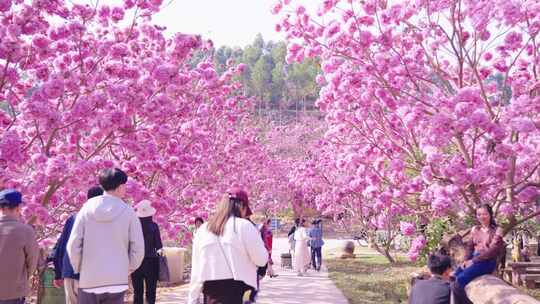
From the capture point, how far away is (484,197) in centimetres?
1038

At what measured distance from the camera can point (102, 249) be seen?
15.3 ft

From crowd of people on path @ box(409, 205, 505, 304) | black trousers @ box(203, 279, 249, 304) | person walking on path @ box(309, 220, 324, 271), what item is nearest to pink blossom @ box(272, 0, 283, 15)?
crowd of people on path @ box(409, 205, 505, 304)

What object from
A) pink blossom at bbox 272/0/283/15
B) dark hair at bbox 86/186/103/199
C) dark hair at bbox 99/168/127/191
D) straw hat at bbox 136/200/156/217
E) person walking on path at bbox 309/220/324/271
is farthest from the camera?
person walking on path at bbox 309/220/324/271

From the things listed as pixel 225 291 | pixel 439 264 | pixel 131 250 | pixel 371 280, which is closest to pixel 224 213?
pixel 225 291

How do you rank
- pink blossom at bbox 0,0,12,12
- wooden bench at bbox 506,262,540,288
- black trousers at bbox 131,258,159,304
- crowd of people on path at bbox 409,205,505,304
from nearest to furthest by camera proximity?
crowd of people on path at bbox 409,205,505,304, pink blossom at bbox 0,0,12,12, black trousers at bbox 131,258,159,304, wooden bench at bbox 506,262,540,288

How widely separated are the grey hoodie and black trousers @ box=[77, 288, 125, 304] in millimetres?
62

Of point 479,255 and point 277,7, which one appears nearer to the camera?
point 479,255

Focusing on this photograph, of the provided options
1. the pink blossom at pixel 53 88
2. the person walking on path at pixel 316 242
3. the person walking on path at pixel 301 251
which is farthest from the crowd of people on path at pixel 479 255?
the person walking on path at pixel 316 242

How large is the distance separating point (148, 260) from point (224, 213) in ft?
12.5

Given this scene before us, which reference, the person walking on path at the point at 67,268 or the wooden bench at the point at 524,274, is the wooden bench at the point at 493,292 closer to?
the person walking on path at the point at 67,268

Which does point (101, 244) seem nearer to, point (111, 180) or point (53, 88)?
point (111, 180)

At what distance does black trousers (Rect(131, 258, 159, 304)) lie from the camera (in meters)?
8.20

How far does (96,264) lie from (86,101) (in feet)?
12.2

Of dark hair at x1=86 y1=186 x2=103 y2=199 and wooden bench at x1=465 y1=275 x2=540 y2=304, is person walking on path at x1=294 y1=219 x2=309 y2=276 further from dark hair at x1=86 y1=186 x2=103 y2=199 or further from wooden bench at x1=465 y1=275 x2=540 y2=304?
dark hair at x1=86 y1=186 x2=103 y2=199
